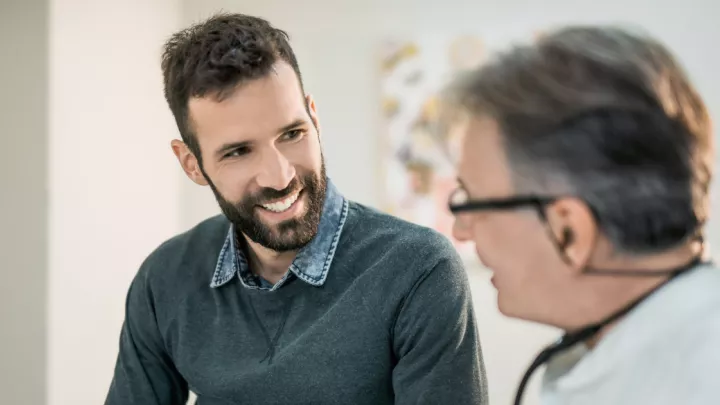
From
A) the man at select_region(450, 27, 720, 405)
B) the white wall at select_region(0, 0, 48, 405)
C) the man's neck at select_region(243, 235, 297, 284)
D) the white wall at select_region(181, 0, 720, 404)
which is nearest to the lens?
the man at select_region(450, 27, 720, 405)

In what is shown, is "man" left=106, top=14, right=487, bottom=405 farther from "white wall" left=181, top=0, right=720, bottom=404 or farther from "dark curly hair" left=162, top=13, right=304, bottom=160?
"white wall" left=181, top=0, right=720, bottom=404

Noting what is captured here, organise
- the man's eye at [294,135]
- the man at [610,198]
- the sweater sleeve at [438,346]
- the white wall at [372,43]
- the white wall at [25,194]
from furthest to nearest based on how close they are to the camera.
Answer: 1. the white wall at [372,43]
2. the white wall at [25,194]
3. the man's eye at [294,135]
4. the sweater sleeve at [438,346]
5. the man at [610,198]

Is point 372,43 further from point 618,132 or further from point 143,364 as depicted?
point 618,132

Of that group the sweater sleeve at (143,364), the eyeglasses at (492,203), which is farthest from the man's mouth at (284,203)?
the eyeglasses at (492,203)

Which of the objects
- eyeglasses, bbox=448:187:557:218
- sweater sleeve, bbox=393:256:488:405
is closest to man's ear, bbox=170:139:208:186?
sweater sleeve, bbox=393:256:488:405

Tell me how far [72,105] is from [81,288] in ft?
1.90

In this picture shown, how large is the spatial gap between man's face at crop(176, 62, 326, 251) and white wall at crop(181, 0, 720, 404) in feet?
5.37

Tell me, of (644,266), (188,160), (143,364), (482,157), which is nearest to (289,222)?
(188,160)

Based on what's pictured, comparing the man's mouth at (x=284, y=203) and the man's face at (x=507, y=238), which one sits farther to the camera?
the man's mouth at (x=284, y=203)

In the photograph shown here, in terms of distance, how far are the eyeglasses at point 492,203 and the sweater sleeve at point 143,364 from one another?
879 mm

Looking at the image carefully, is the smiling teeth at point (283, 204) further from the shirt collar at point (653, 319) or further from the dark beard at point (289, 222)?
the shirt collar at point (653, 319)

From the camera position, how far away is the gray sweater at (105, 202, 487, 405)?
127 cm

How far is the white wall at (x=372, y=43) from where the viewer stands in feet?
9.49

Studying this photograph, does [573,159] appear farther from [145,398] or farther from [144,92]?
[144,92]
